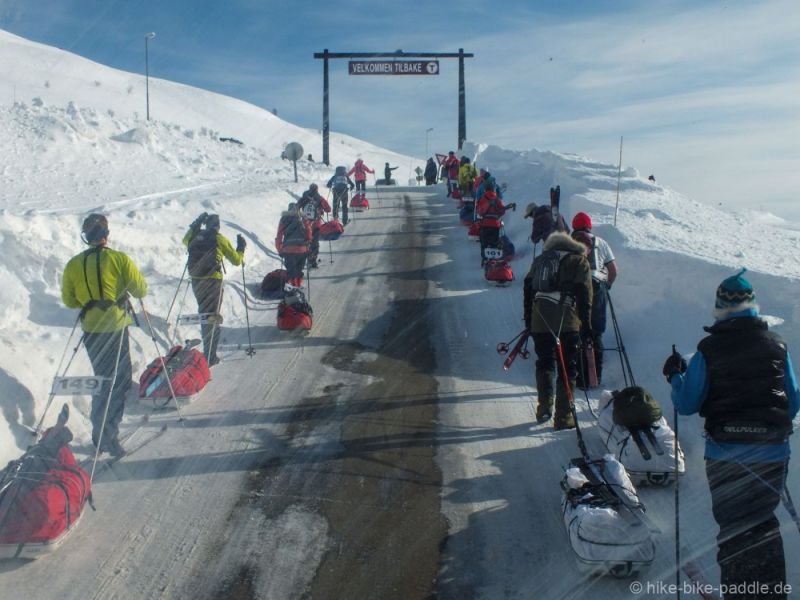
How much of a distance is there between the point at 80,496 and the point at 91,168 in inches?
688

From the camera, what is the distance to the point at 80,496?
4.85 meters

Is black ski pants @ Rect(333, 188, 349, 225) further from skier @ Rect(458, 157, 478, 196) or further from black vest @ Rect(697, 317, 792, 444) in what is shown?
black vest @ Rect(697, 317, 792, 444)

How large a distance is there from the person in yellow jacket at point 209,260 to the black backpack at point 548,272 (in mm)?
3981

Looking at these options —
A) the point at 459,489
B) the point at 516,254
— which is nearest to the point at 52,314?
the point at 459,489

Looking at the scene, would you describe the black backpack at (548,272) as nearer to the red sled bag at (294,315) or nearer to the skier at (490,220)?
the red sled bag at (294,315)

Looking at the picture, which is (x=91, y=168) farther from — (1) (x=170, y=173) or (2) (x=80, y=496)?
(2) (x=80, y=496)

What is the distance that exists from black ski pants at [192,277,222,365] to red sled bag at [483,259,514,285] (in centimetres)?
539

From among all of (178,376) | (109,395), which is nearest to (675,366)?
(109,395)

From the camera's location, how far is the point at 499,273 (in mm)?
12148

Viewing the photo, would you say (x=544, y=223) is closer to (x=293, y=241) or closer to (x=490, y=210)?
(x=490, y=210)

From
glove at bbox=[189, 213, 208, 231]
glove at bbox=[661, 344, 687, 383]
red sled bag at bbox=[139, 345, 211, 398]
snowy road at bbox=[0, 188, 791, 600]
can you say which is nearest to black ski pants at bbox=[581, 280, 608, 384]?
snowy road at bbox=[0, 188, 791, 600]

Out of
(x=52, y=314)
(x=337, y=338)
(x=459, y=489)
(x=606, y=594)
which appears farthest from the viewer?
(x=337, y=338)

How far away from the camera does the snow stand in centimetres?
477

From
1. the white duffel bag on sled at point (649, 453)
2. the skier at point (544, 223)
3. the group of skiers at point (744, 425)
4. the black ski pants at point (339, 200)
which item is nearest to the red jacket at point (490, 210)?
the skier at point (544, 223)
